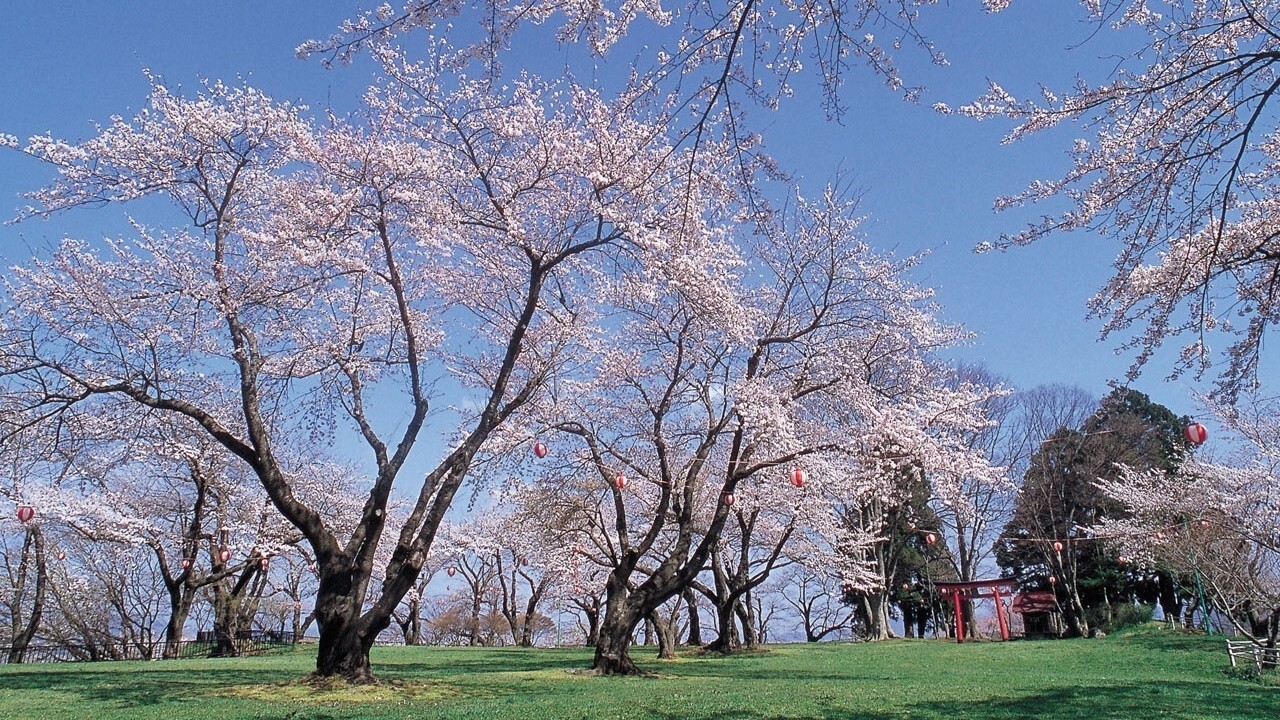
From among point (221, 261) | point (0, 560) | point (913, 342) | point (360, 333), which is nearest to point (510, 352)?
point (360, 333)

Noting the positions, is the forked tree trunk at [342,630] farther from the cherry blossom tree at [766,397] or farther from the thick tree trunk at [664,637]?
the thick tree trunk at [664,637]

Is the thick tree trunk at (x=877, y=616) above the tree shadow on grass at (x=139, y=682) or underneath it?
underneath

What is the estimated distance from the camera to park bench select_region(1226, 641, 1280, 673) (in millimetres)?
12188

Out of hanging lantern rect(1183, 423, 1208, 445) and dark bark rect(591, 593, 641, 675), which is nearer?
hanging lantern rect(1183, 423, 1208, 445)

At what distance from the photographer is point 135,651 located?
24.5m

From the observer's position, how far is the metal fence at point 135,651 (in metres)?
20.6

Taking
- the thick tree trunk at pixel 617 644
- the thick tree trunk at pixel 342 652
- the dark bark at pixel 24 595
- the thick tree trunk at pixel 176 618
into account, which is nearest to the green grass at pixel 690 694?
the thick tree trunk at pixel 342 652

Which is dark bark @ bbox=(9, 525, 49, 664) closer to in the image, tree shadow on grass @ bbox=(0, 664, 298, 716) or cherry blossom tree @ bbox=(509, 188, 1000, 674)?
tree shadow on grass @ bbox=(0, 664, 298, 716)

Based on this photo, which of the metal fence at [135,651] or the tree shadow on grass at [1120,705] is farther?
the metal fence at [135,651]

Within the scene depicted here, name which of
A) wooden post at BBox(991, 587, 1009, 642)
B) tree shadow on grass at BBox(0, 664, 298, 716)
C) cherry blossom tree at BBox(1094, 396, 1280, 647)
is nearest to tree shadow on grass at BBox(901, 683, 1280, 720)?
cherry blossom tree at BBox(1094, 396, 1280, 647)

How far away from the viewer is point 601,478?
50.3 feet

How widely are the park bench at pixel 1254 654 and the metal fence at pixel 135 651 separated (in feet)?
74.9

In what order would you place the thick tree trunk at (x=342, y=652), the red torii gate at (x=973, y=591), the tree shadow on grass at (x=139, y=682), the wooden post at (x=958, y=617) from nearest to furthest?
the tree shadow on grass at (x=139, y=682)
the thick tree trunk at (x=342, y=652)
the wooden post at (x=958, y=617)
the red torii gate at (x=973, y=591)

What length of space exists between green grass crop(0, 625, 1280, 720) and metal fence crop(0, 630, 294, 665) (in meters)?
7.99
